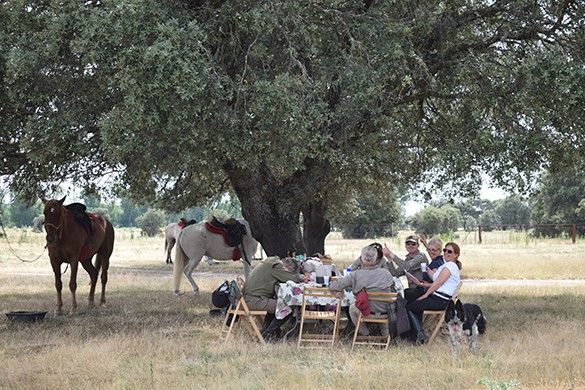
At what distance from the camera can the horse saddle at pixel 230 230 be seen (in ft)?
64.0

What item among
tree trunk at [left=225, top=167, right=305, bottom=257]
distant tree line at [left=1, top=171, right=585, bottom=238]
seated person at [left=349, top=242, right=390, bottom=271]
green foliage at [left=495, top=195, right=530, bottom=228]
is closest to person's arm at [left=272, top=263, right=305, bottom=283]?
seated person at [left=349, top=242, right=390, bottom=271]

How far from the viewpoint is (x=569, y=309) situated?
49.3 feet

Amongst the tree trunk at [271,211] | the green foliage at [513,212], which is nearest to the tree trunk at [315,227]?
the tree trunk at [271,211]

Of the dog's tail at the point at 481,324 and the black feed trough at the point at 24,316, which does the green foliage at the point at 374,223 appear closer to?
the black feed trough at the point at 24,316

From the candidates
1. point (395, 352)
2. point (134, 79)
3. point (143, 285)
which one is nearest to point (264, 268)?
point (395, 352)

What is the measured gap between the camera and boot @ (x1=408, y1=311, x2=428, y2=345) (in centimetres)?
1095

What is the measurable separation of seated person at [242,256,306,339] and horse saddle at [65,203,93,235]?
16.6 ft

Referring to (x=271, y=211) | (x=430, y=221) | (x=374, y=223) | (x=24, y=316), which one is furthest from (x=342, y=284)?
(x=430, y=221)

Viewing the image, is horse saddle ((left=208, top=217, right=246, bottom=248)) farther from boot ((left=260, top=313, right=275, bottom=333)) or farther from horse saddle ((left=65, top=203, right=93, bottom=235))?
boot ((left=260, top=313, right=275, bottom=333))

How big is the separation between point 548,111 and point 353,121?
320 cm

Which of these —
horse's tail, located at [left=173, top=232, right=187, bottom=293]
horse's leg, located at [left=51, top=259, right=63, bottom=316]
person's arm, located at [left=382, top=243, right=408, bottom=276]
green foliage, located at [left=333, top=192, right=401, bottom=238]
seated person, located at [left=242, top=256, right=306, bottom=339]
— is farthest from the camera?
green foliage, located at [left=333, top=192, right=401, bottom=238]

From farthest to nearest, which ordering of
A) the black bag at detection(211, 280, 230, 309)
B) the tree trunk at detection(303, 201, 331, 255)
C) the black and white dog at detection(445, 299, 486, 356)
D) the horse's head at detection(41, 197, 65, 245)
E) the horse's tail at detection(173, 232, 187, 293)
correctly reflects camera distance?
1. the tree trunk at detection(303, 201, 331, 255)
2. the horse's tail at detection(173, 232, 187, 293)
3. the horse's head at detection(41, 197, 65, 245)
4. the black bag at detection(211, 280, 230, 309)
5. the black and white dog at detection(445, 299, 486, 356)

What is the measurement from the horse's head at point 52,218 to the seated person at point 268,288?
4538mm

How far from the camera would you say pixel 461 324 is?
397 inches
